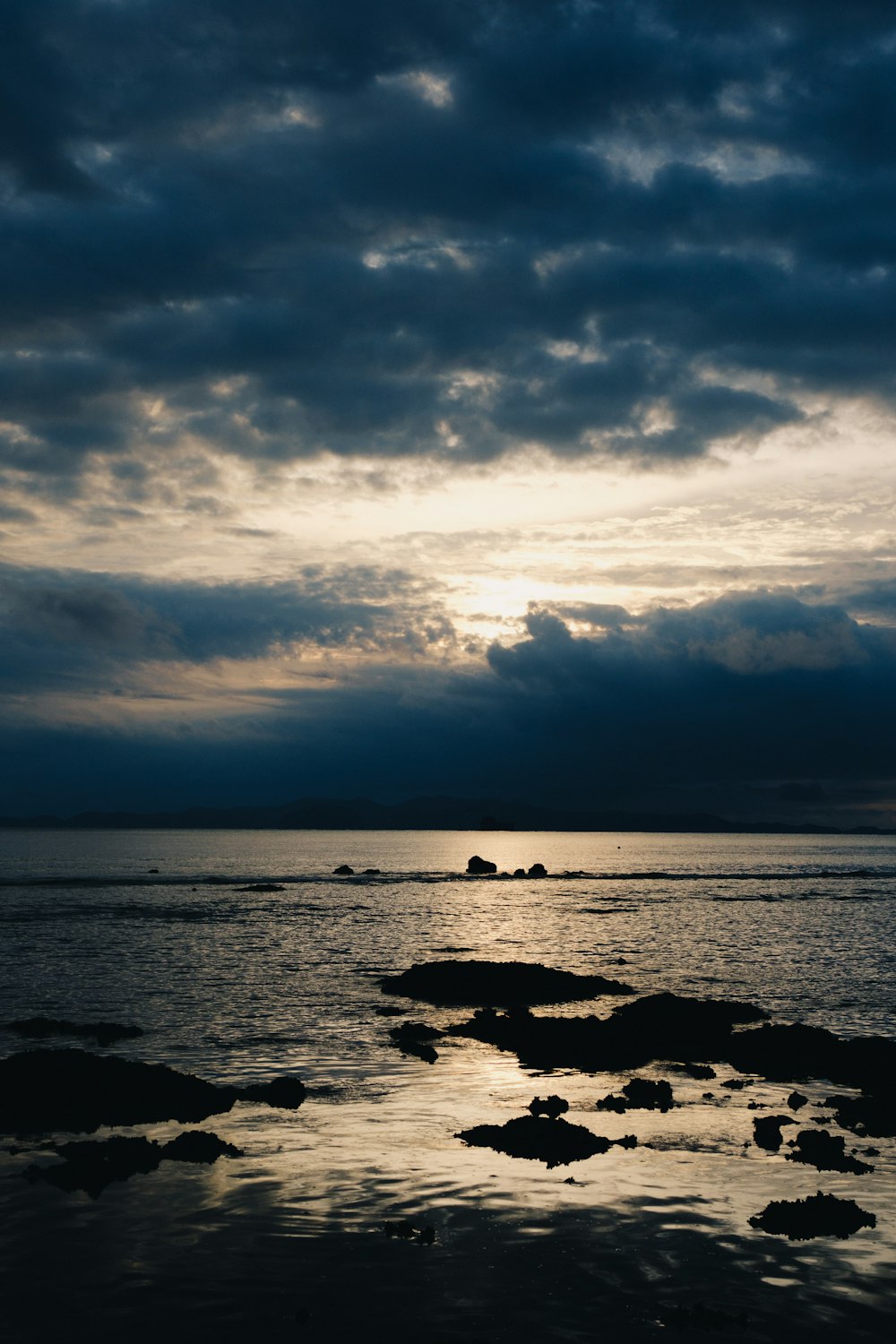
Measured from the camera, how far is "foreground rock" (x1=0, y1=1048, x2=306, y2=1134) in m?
26.2

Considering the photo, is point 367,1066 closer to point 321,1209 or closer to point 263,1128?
point 263,1128

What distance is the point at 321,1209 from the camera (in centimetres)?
2017

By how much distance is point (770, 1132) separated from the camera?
82.8ft

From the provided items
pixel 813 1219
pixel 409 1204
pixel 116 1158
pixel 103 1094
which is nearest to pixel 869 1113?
pixel 813 1219

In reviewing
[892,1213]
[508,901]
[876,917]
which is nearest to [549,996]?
[892,1213]

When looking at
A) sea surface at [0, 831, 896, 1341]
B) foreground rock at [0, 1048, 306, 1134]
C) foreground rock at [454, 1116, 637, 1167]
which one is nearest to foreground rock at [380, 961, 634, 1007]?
sea surface at [0, 831, 896, 1341]

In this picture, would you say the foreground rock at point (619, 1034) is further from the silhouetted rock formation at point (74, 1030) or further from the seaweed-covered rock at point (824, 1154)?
the silhouetted rock formation at point (74, 1030)

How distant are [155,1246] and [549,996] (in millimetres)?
33912

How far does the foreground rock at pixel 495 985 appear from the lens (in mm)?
49250

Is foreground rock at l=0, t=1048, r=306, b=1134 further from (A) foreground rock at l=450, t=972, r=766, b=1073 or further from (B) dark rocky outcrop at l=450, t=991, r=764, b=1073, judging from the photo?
(A) foreground rock at l=450, t=972, r=766, b=1073

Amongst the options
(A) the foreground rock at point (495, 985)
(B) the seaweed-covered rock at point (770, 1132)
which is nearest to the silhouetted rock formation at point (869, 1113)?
(B) the seaweed-covered rock at point (770, 1132)

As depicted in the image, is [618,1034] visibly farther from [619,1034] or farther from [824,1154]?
[824,1154]

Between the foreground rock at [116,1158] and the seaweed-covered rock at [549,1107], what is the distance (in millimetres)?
8344

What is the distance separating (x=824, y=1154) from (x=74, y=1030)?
89.7 ft
